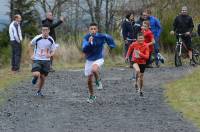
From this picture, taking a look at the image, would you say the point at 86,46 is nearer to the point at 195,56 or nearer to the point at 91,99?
the point at 91,99

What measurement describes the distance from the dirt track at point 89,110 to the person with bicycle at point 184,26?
10.9 ft

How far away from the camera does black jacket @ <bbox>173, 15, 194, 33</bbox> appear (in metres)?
21.7

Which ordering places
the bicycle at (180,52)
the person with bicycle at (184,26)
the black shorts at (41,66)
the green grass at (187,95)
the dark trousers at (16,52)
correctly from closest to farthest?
the green grass at (187,95), the black shorts at (41,66), the dark trousers at (16,52), the person with bicycle at (184,26), the bicycle at (180,52)

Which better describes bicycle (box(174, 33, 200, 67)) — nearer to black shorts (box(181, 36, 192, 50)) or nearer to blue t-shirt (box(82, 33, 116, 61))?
black shorts (box(181, 36, 192, 50))

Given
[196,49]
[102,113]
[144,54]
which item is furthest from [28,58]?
[102,113]

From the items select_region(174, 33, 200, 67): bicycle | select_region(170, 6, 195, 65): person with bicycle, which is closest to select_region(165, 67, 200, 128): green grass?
select_region(174, 33, 200, 67): bicycle

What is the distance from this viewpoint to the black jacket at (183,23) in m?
21.7

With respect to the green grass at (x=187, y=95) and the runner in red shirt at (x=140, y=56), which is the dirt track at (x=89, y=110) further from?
the runner in red shirt at (x=140, y=56)

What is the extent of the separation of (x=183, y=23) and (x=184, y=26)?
0.10 meters

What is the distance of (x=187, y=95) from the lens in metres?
15.1

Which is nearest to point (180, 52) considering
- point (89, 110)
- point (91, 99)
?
point (91, 99)

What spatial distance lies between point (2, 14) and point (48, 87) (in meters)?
28.2

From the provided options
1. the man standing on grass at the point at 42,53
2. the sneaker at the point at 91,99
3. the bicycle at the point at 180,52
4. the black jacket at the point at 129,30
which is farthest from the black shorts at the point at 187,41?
the sneaker at the point at 91,99

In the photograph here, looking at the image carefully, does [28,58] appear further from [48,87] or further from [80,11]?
[80,11]
